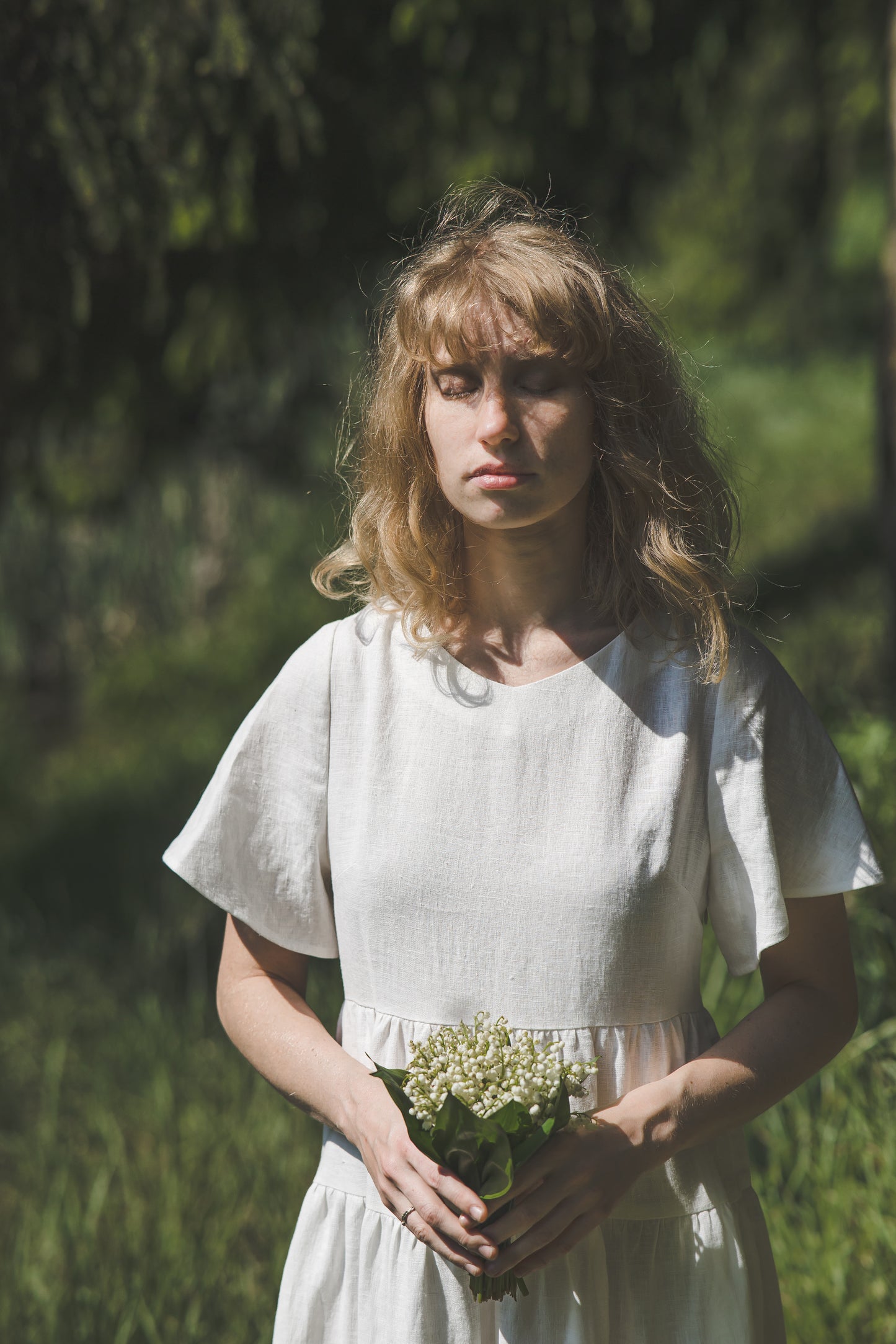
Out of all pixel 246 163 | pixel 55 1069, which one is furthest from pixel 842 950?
pixel 55 1069

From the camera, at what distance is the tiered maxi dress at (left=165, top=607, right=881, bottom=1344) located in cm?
140

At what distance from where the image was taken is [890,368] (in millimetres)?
3270

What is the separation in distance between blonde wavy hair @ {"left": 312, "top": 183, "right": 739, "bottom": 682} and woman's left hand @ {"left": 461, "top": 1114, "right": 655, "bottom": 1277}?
1.75 feet

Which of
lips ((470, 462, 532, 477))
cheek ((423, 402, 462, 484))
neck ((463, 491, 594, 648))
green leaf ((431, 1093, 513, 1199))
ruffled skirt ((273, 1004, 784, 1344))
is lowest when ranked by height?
ruffled skirt ((273, 1004, 784, 1344))

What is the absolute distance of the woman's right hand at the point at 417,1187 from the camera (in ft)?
4.11

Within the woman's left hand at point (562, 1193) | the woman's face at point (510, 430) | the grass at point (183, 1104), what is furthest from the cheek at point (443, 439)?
the woman's left hand at point (562, 1193)

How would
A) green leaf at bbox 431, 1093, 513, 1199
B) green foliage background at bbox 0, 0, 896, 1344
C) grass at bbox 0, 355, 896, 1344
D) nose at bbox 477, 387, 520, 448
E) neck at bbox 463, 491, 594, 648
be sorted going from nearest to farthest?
green leaf at bbox 431, 1093, 513, 1199, nose at bbox 477, 387, 520, 448, neck at bbox 463, 491, 594, 648, grass at bbox 0, 355, 896, 1344, green foliage background at bbox 0, 0, 896, 1344

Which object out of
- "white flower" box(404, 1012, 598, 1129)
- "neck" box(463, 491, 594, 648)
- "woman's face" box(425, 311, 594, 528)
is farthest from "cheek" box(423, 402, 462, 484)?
"white flower" box(404, 1012, 598, 1129)

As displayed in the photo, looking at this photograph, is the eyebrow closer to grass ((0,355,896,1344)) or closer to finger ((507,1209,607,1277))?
grass ((0,355,896,1344))

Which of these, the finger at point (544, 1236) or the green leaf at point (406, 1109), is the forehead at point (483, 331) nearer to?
the green leaf at point (406, 1109)

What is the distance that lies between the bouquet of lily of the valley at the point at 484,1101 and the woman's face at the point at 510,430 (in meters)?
0.59

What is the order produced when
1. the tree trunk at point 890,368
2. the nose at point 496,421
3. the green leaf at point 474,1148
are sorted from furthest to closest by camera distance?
the tree trunk at point 890,368 → the nose at point 496,421 → the green leaf at point 474,1148

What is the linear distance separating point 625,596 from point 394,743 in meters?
0.35

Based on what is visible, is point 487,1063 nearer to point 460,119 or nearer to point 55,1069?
point 55,1069
